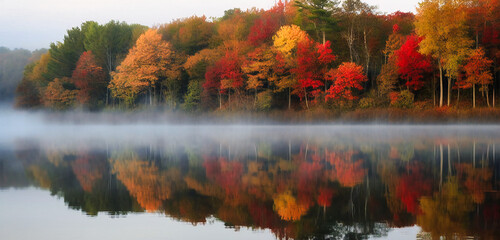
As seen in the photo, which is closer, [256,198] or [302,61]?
→ [256,198]

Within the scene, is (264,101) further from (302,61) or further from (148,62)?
(148,62)

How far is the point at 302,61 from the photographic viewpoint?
51.3 m

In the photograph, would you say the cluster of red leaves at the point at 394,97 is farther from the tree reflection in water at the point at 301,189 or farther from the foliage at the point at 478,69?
the tree reflection in water at the point at 301,189

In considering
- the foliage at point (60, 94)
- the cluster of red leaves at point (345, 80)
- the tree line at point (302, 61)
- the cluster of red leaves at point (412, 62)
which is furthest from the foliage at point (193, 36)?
the cluster of red leaves at point (412, 62)

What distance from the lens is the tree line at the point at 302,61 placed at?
47.2 metres

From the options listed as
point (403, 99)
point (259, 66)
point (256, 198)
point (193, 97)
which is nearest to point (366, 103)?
point (403, 99)

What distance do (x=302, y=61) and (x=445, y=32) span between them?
13.9 meters

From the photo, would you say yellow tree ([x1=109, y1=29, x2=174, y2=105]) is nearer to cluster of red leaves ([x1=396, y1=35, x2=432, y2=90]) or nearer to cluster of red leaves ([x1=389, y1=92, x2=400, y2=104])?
cluster of red leaves ([x1=389, y1=92, x2=400, y2=104])

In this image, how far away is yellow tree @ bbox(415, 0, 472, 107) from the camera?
45906 mm

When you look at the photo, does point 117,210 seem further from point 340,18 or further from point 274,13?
point 274,13

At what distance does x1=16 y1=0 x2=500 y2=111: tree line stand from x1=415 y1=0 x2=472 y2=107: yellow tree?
0.31 ft

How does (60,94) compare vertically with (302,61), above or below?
below

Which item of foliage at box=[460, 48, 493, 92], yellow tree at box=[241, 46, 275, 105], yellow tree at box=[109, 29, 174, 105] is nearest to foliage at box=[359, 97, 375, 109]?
foliage at box=[460, 48, 493, 92]

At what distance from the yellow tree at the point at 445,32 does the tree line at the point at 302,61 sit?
0.31 feet
